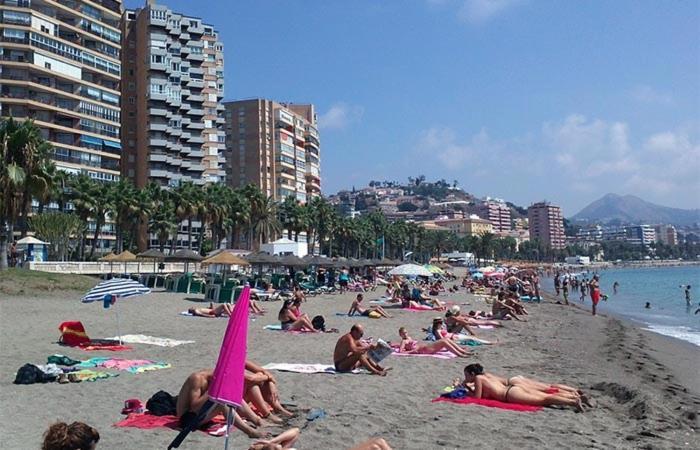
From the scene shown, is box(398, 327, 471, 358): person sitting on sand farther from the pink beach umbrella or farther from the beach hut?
the beach hut

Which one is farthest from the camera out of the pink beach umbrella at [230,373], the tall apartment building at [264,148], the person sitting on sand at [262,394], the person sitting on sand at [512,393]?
the tall apartment building at [264,148]

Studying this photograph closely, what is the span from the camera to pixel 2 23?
64062mm

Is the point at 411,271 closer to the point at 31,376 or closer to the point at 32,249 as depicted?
the point at 32,249

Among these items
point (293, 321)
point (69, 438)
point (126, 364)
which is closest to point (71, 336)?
point (126, 364)

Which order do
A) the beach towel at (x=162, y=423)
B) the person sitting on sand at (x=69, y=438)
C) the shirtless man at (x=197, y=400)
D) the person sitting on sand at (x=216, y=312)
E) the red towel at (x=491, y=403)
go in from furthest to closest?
the person sitting on sand at (x=216, y=312), the red towel at (x=491, y=403), the beach towel at (x=162, y=423), the shirtless man at (x=197, y=400), the person sitting on sand at (x=69, y=438)

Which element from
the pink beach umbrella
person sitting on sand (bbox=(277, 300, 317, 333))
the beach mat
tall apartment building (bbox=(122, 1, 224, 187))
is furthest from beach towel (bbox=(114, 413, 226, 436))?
tall apartment building (bbox=(122, 1, 224, 187))

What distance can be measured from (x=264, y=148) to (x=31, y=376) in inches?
3676

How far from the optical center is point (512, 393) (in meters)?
8.92

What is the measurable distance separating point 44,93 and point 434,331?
63.1m

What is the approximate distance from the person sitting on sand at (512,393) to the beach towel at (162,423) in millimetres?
3628

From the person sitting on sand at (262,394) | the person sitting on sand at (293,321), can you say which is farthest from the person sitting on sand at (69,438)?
the person sitting on sand at (293,321)

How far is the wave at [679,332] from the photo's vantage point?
74.6ft

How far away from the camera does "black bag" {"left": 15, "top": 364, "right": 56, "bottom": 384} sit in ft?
30.8

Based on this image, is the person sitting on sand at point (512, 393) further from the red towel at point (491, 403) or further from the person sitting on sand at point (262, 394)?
the person sitting on sand at point (262, 394)
